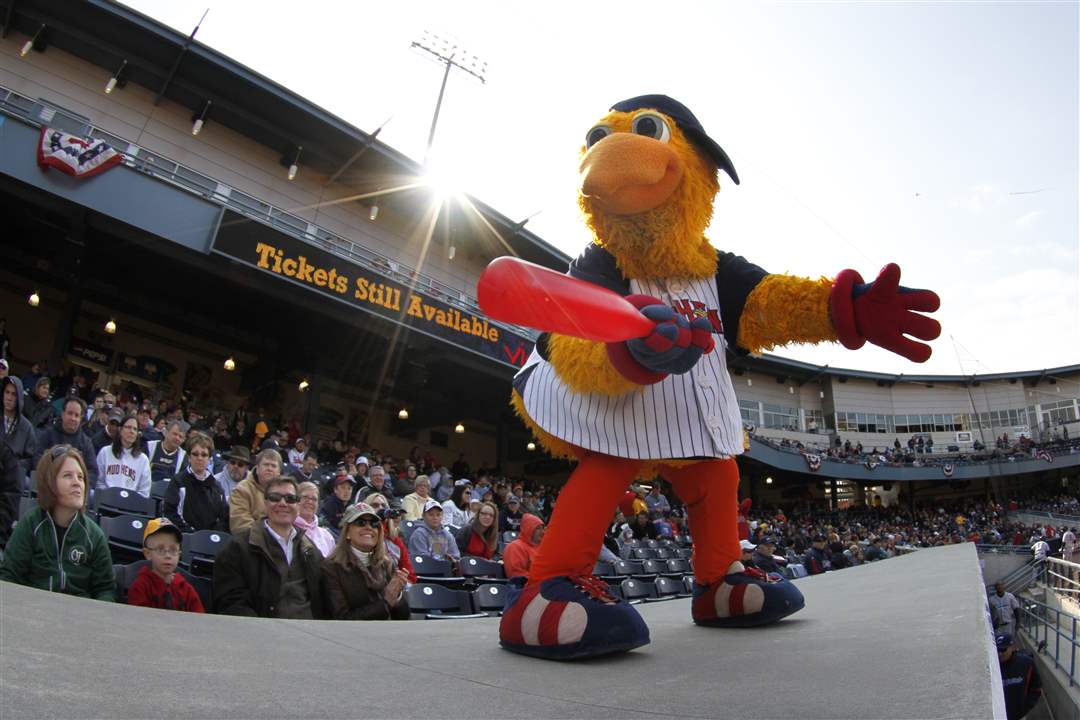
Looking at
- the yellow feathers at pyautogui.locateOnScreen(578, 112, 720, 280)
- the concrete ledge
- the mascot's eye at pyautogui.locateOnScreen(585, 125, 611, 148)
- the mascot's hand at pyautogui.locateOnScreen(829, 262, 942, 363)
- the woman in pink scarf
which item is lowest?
the concrete ledge

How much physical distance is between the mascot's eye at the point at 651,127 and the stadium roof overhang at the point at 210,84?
1365cm

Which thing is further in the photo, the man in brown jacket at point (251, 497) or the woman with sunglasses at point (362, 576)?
the man in brown jacket at point (251, 497)

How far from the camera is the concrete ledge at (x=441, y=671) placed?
3.13ft

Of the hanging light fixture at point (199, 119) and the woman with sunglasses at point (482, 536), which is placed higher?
the hanging light fixture at point (199, 119)

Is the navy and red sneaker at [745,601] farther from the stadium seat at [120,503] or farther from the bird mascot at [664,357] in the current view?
the stadium seat at [120,503]

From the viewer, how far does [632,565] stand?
26.5 ft

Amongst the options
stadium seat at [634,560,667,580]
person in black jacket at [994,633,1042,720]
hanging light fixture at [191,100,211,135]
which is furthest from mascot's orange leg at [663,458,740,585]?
hanging light fixture at [191,100,211,135]

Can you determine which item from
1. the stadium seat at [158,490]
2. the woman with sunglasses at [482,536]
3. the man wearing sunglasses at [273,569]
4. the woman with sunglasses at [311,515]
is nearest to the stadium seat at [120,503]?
the stadium seat at [158,490]

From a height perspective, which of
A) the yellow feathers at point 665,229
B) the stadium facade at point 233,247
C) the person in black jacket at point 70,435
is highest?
the stadium facade at point 233,247

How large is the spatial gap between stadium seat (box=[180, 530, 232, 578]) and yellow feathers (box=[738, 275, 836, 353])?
3305 millimetres

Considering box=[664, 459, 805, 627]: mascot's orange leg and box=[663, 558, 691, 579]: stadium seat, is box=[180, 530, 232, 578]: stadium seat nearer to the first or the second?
box=[664, 459, 805, 627]: mascot's orange leg

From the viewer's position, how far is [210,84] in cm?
1406

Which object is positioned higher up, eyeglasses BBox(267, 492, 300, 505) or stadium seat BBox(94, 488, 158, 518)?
eyeglasses BBox(267, 492, 300, 505)

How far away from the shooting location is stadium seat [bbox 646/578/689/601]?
6.50 meters
